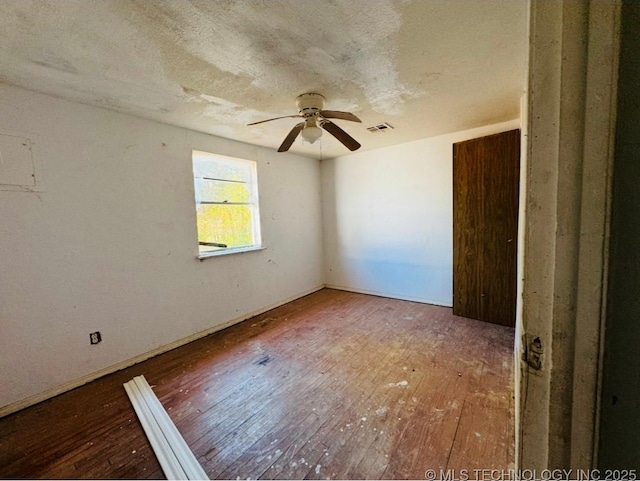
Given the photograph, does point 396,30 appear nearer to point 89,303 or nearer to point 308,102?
point 308,102

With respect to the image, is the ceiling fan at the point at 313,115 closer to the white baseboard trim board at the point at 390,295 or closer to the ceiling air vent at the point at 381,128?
the ceiling air vent at the point at 381,128

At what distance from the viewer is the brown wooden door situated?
9.33 ft

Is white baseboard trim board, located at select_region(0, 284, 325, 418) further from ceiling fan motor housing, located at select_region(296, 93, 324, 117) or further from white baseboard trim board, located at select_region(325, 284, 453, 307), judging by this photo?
ceiling fan motor housing, located at select_region(296, 93, 324, 117)

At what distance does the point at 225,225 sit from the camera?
3357 millimetres

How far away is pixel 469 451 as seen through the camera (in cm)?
147

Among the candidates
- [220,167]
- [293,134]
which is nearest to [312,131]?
[293,134]

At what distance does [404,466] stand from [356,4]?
230 centimetres

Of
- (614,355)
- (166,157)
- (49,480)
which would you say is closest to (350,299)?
(166,157)

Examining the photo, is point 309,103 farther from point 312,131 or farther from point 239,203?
point 239,203

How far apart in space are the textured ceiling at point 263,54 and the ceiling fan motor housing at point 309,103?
0.07 m

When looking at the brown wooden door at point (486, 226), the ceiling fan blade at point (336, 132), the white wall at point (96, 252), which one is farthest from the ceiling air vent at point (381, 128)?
the white wall at point (96, 252)

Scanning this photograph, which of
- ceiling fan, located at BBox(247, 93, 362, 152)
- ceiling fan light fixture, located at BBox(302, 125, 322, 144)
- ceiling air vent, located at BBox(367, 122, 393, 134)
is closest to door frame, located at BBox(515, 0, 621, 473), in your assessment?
ceiling fan, located at BBox(247, 93, 362, 152)

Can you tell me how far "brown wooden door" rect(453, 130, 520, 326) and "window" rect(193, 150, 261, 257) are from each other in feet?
8.37

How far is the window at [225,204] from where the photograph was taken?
3104mm
